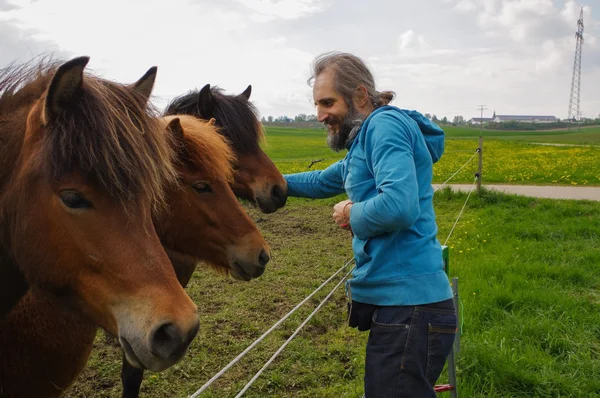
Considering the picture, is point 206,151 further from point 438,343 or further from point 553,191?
point 553,191

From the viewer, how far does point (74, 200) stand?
5.23 feet

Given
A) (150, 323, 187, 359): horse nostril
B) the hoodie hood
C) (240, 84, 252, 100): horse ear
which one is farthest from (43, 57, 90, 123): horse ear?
(240, 84, 252, 100): horse ear

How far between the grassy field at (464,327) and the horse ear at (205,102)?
230 cm

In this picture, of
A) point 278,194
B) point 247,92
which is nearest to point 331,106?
point 278,194

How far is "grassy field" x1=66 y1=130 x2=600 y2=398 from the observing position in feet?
12.7

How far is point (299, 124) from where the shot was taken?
82000 millimetres

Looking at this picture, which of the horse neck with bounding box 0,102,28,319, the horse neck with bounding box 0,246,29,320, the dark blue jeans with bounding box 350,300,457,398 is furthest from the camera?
the dark blue jeans with bounding box 350,300,457,398

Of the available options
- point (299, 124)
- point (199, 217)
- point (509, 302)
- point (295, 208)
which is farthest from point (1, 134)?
point (299, 124)

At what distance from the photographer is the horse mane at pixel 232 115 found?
391 centimetres

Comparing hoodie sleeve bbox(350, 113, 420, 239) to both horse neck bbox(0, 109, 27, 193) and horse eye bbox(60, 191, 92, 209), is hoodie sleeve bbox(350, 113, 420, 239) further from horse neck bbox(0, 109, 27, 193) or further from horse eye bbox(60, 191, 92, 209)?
horse neck bbox(0, 109, 27, 193)

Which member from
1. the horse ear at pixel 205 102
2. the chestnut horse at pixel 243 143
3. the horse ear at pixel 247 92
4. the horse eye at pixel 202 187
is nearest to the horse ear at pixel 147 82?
the horse eye at pixel 202 187

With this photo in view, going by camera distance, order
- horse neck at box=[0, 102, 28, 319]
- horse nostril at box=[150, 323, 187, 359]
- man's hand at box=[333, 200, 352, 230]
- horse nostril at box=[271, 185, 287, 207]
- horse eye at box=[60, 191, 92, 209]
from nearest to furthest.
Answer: horse nostril at box=[150, 323, 187, 359] < horse eye at box=[60, 191, 92, 209] < horse neck at box=[0, 102, 28, 319] < man's hand at box=[333, 200, 352, 230] < horse nostril at box=[271, 185, 287, 207]

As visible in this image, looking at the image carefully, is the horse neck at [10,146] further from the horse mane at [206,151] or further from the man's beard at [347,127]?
the man's beard at [347,127]

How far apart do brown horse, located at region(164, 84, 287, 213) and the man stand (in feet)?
5.27
